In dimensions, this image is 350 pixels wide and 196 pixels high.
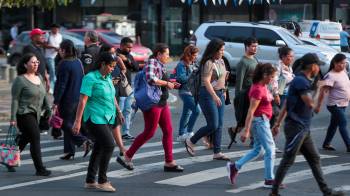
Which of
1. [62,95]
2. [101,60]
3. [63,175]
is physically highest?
[101,60]

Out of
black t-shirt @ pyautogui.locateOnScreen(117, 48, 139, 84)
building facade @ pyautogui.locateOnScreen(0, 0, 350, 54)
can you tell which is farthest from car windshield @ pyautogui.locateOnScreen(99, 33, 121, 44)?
black t-shirt @ pyautogui.locateOnScreen(117, 48, 139, 84)

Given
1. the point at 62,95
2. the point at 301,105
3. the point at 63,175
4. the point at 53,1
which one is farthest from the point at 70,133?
the point at 53,1

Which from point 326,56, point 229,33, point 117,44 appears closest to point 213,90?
point 326,56

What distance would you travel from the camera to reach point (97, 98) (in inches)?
373

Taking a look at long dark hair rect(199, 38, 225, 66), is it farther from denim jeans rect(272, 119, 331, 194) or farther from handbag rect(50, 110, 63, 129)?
denim jeans rect(272, 119, 331, 194)

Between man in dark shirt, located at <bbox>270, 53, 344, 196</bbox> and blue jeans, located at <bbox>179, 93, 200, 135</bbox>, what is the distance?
4638 millimetres

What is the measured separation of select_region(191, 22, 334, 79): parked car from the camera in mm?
23500

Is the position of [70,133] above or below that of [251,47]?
below

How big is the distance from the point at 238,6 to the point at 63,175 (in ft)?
93.5

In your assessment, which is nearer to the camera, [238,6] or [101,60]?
[101,60]

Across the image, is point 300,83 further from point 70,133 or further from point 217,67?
point 70,133

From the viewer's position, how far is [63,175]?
10586 millimetres

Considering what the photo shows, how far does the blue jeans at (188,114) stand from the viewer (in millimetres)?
13461

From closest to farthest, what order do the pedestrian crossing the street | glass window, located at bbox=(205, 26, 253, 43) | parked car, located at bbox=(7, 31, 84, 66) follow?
the pedestrian crossing the street, glass window, located at bbox=(205, 26, 253, 43), parked car, located at bbox=(7, 31, 84, 66)
